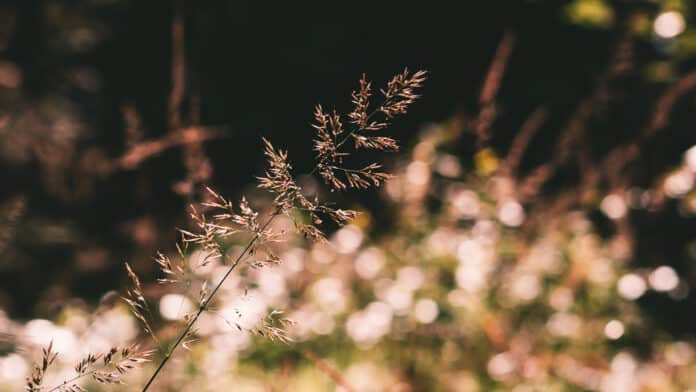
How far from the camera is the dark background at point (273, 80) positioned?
2.21m

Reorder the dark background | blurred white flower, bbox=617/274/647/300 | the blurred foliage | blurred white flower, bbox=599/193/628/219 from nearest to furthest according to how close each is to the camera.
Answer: the blurred foliage → blurred white flower, bbox=617/274/647/300 → blurred white flower, bbox=599/193/628/219 → the dark background

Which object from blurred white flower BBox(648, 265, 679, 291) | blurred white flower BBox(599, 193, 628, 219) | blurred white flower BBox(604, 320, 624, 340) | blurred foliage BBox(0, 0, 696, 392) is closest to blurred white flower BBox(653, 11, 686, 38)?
blurred foliage BBox(0, 0, 696, 392)

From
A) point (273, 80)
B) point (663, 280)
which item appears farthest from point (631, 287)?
point (273, 80)

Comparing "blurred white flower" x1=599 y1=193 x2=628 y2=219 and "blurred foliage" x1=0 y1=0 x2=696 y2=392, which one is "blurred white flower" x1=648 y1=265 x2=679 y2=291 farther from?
"blurred white flower" x1=599 y1=193 x2=628 y2=219

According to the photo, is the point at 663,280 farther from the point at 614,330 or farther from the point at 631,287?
the point at 614,330

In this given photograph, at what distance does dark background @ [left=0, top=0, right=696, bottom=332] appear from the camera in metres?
2.21

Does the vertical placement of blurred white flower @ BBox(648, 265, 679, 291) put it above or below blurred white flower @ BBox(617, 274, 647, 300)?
above

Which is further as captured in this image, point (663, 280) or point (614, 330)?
point (663, 280)

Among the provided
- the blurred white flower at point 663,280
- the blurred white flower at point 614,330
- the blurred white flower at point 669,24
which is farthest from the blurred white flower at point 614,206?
the blurred white flower at point 669,24

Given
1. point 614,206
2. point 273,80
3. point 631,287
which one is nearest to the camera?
point 631,287

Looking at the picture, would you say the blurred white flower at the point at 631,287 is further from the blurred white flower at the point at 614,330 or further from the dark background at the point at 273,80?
the dark background at the point at 273,80

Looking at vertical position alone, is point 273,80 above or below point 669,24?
above

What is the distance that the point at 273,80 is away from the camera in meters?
2.60

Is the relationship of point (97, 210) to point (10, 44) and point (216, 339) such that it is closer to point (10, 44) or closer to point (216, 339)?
point (10, 44)
